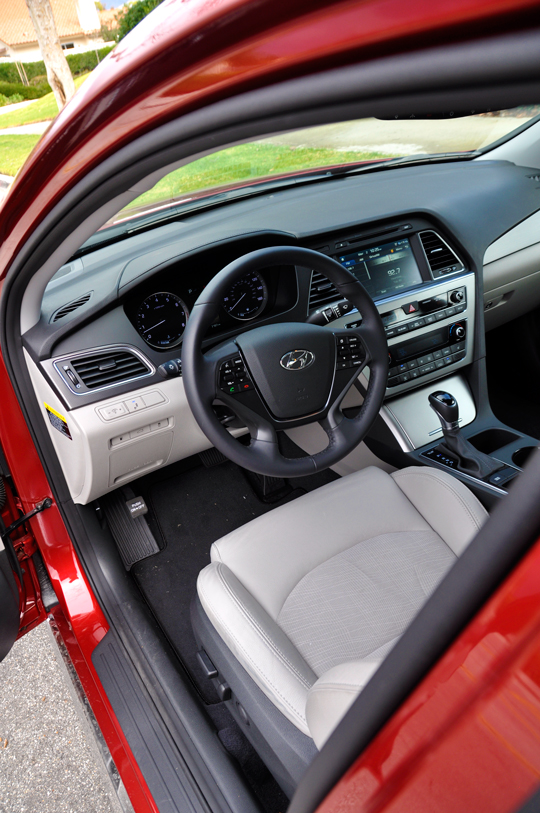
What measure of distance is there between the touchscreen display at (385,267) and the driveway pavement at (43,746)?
1770 millimetres

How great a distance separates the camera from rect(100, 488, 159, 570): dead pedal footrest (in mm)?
2143

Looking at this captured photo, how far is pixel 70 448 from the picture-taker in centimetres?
172

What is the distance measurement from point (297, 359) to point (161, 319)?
0.54m

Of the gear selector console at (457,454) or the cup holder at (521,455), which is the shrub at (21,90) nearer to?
the gear selector console at (457,454)

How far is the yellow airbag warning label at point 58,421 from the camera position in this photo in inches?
65.3

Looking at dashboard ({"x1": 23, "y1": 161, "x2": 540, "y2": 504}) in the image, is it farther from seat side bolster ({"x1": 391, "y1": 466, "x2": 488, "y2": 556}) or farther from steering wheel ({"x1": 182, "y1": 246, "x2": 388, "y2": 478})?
seat side bolster ({"x1": 391, "y1": 466, "x2": 488, "y2": 556})

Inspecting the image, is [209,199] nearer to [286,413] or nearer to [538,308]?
[286,413]

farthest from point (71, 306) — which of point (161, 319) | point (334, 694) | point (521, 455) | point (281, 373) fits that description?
point (521, 455)

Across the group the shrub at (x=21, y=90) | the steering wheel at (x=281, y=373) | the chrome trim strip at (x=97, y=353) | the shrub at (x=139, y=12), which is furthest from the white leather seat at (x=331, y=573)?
the shrub at (x=21, y=90)

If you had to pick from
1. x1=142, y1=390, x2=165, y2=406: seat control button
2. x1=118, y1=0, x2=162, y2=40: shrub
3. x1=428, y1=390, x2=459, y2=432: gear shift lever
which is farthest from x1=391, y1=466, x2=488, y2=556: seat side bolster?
x1=118, y1=0, x2=162, y2=40: shrub

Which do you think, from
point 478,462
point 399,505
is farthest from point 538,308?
point 399,505

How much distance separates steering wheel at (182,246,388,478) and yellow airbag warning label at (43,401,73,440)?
464 mm

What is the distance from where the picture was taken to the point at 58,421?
5.53ft

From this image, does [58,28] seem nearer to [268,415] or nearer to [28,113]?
[28,113]
